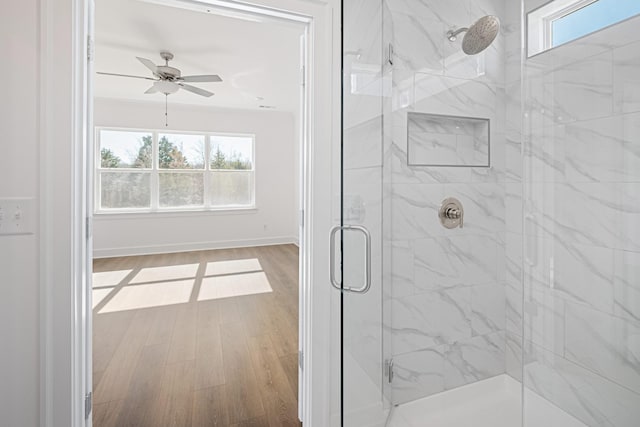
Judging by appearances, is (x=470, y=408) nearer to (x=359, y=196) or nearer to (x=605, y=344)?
(x=605, y=344)

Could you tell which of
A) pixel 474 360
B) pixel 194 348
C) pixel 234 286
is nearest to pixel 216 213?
pixel 234 286

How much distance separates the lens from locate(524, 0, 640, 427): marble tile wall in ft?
3.34

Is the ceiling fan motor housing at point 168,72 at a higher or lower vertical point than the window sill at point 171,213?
higher

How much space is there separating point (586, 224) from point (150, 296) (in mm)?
3893

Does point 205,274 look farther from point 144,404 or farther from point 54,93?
point 54,93

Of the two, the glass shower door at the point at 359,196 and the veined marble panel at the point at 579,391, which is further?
the glass shower door at the point at 359,196

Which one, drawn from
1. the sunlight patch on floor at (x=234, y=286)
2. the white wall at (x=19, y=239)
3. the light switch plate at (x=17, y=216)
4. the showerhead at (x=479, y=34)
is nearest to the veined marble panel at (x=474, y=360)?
the showerhead at (x=479, y=34)

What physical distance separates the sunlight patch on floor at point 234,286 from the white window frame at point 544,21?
131 inches

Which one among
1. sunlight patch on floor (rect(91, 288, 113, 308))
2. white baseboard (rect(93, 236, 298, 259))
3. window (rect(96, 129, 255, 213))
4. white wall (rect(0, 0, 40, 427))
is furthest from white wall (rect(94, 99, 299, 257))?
white wall (rect(0, 0, 40, 427))

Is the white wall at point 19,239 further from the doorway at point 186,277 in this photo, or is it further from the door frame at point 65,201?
the doorway at point 186,277

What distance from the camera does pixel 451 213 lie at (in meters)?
1.81

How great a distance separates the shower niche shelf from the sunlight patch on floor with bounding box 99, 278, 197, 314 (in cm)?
296

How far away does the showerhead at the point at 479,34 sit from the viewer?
1.52 meters

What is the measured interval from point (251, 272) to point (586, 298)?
393 centimetres
